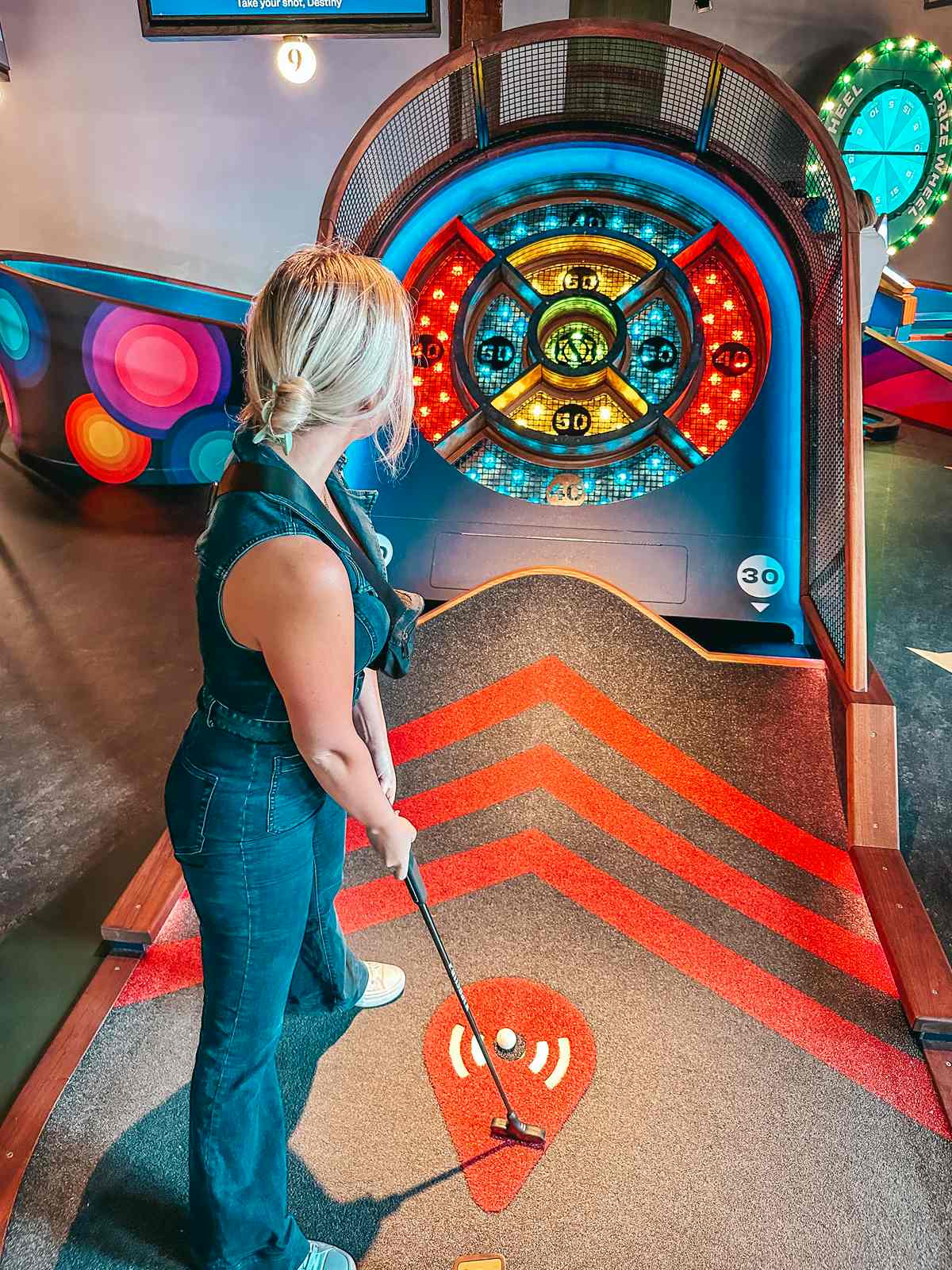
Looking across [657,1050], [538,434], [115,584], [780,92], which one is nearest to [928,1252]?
[657,1050]

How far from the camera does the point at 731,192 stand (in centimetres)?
361

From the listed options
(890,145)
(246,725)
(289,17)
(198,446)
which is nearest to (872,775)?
(246,725)

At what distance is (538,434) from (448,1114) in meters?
2.58

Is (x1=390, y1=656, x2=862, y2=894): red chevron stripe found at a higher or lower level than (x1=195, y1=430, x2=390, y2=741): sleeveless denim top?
lower

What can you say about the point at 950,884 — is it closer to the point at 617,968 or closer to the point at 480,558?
the point at 617,968

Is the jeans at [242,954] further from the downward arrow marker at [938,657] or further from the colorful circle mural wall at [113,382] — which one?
the colorful circle mural wall at [113,382]

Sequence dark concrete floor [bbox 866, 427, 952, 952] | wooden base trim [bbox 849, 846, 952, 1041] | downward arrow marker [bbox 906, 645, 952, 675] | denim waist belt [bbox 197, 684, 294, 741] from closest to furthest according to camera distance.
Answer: denim waist belt [bbox 197, 684, 294, 741] < wooden base trim [bbox 849, 846, 952, 1041] < dark concrete floor [bbox 866, 427, 952, 952] < downward arrow marker [bbox 906, 645, 952, 675]

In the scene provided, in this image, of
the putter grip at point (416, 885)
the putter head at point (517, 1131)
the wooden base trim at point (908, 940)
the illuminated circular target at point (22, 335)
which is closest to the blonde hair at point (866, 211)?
the wooden base trim at point (908, 940)

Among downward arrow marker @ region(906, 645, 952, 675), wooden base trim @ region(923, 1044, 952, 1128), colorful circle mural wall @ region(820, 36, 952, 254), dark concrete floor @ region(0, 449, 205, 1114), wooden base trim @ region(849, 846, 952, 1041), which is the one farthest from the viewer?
colorful circle mural wall @ region(820, 36, 952, 254)

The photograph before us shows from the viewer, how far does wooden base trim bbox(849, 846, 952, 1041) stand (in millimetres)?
2064

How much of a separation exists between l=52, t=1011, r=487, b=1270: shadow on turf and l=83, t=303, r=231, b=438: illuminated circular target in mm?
4348

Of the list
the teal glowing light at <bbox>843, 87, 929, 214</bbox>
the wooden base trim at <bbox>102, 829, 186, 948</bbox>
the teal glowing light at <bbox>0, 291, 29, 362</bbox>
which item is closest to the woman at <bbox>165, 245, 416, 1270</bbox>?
the wooden base trim at <bbox>102, 829, 186, 948</bbox>

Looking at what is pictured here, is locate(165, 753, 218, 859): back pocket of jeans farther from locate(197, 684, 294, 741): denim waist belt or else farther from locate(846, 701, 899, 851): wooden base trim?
locate(846, 701, 899, 851): wooden base trim

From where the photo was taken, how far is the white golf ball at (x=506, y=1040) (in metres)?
2.00
